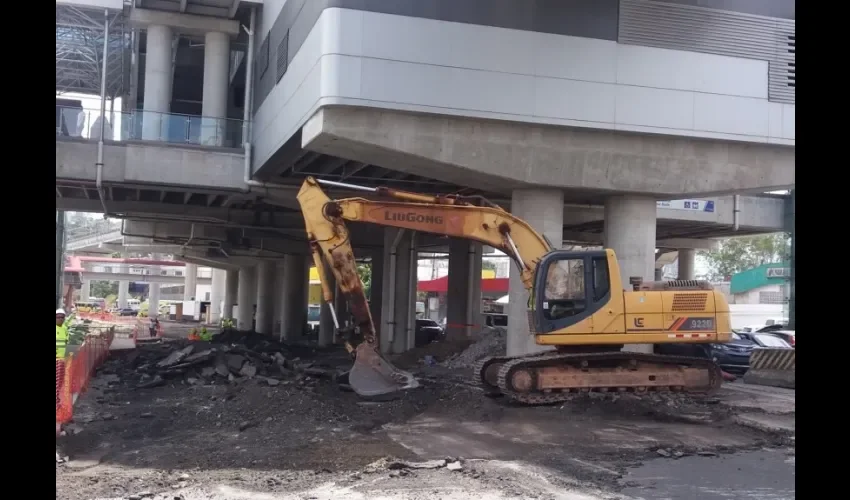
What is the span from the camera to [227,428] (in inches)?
500

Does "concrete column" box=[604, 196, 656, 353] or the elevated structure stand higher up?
the elevated structure

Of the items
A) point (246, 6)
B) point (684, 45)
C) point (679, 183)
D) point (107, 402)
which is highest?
point (246, 6)

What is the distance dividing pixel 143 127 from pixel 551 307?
16169 millimetres

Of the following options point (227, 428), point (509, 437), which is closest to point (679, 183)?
point (509, 437)

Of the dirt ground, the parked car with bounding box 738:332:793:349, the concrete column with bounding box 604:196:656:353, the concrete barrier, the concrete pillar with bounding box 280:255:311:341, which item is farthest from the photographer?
the concrete pillar with bounding box 280:255:311:341

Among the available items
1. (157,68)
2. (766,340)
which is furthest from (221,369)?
(766,340)

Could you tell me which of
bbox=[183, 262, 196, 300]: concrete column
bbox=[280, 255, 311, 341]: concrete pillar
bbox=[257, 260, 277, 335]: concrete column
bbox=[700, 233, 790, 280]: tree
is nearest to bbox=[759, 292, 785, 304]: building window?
bbox=[700, 233, 790, 280]: tree

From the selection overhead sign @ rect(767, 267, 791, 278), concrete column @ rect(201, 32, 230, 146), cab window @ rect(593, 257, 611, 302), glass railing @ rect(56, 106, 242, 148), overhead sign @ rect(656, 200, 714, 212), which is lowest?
cab window @ rect(593, 257, 611, 302)

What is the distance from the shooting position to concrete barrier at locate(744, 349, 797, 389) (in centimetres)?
2080

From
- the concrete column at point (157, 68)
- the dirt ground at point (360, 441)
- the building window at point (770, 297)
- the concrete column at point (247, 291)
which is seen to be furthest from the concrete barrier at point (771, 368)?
the concrete column at point (247, 291)

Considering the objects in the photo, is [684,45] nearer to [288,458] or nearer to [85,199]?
[288,458]

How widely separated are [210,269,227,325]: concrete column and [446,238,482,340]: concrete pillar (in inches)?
2106

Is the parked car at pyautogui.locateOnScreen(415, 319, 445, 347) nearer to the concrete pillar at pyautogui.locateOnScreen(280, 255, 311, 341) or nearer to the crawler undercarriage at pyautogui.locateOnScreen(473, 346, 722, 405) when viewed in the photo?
the concrete pillar at pyautogui.locateOnScreen(280, 255, 311, 341)
